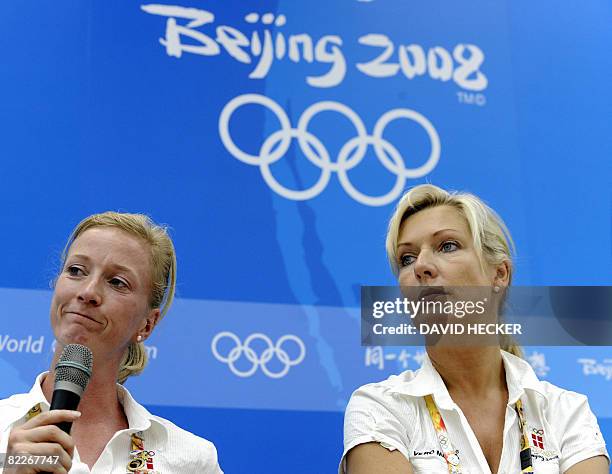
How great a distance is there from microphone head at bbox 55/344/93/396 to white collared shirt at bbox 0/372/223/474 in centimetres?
48

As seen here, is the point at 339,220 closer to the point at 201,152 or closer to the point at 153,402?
the point at 201,152

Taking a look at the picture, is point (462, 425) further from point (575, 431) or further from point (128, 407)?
point (128, 407)

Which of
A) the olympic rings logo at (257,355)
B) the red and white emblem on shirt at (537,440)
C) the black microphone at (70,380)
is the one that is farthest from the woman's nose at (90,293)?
the red and white emblem on shirt at (537,440)

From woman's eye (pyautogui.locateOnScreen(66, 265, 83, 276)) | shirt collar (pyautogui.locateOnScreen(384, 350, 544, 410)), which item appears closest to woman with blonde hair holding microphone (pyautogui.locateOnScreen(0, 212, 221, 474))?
woman's eye (pyautogui.locateOnScreen(66, 265, 83, 276))

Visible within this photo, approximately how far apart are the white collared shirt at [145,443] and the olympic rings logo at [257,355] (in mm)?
547

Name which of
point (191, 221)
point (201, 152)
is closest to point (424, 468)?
point (191, 221)

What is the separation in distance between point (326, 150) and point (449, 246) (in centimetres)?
75

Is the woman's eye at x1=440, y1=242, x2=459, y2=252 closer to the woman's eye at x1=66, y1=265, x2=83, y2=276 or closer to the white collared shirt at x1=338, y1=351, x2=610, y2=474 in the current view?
the white collared shirt at x1=338, y1=351, x2=610, y2=474

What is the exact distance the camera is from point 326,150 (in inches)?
124

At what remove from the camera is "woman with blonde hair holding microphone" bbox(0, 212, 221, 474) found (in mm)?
2123

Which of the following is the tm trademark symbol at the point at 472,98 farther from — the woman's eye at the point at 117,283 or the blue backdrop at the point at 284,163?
the woman's eye at the point at 117,283

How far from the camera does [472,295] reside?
8.27 feet

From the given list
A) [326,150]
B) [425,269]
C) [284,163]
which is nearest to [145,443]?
[425,269]

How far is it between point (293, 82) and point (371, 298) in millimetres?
857
